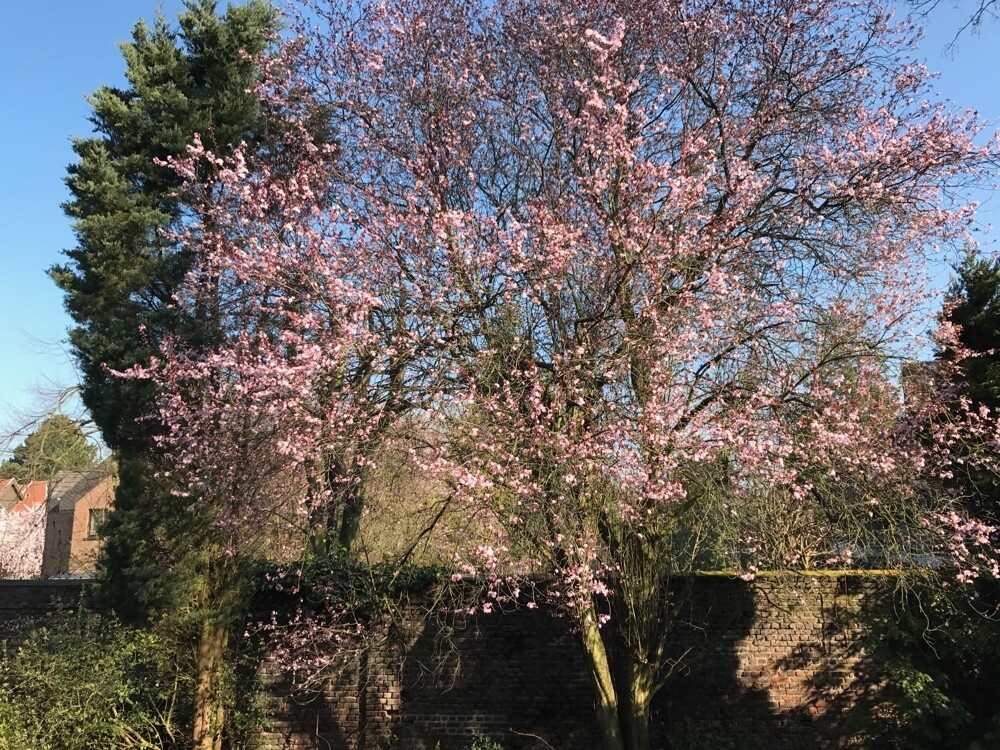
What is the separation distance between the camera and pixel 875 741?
21.3 feet

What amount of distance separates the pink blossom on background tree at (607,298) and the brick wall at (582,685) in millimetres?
1244

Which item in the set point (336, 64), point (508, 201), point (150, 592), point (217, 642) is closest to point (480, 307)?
point (508, 201)

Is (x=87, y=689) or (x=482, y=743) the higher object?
(x=87, y=689)

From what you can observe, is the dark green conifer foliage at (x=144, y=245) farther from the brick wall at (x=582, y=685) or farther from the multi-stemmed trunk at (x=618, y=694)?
the multi-stemmed trunk at (x=618, y=694)

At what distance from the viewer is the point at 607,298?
6.10 meters

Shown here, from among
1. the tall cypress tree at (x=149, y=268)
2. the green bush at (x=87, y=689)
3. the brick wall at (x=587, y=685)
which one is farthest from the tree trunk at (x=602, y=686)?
the green bush at (x=87, y=689)

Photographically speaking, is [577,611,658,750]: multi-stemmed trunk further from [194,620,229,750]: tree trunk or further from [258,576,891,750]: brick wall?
[194,620,229,750]: tree trunk

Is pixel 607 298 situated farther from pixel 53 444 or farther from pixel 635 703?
pixel 53 444

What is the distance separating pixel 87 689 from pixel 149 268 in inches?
172

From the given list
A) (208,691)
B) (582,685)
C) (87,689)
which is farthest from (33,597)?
(582,685)

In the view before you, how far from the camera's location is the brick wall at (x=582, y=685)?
26.0ft

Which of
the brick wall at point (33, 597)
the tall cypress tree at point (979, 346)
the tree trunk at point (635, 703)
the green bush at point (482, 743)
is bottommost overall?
the green bush at point (482, 743)

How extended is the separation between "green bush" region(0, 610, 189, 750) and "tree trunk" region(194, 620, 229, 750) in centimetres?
29

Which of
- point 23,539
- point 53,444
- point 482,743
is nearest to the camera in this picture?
point 482,743
